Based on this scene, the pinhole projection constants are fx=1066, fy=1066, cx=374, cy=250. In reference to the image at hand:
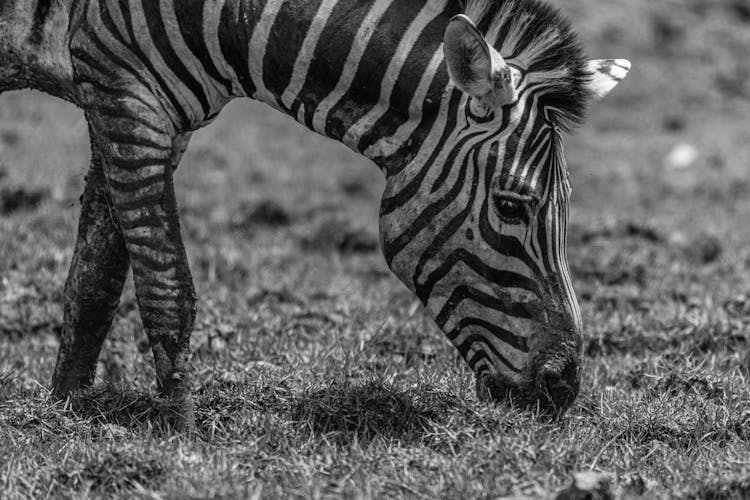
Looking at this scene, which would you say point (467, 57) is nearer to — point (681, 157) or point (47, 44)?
point (47, 44)

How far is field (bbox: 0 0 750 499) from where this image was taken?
4539 millimetres

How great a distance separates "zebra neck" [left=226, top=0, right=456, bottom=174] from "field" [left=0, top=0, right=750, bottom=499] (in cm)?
132

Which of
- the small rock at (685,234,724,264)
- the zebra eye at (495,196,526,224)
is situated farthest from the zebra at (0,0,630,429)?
the small rock at (685,234,724,264)

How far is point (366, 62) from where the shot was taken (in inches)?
192

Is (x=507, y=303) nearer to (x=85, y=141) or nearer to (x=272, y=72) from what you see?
(x=272, y=72)

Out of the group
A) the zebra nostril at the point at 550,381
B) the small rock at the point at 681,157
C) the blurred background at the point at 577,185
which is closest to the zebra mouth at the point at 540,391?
the zebra nostril at the point at 550,381

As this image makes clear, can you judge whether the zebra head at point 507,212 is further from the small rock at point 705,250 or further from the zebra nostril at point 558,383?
the small rock at point 705,250

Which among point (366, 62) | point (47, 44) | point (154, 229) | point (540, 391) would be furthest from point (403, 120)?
point (47, 44)

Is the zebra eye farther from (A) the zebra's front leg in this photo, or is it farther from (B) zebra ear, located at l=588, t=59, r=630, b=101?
(A) the zebra's front leg

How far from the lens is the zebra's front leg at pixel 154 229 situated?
499 centimetres

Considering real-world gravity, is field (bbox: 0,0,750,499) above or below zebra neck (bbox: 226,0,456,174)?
below

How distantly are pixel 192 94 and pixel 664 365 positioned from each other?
3.20 meters

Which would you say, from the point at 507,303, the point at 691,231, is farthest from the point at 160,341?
the point at 691,231

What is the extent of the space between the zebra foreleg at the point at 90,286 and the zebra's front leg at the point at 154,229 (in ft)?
1.93
